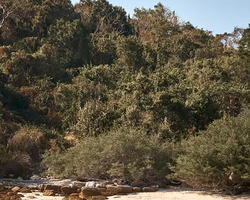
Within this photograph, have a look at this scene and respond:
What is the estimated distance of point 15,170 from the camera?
15.4 m

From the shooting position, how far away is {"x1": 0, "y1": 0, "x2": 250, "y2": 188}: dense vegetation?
12594 millimetres

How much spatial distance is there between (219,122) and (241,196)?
2.89 metres

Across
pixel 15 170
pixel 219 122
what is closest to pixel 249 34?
pixel 219 122

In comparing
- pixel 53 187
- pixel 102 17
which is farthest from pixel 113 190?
pixel 102 17

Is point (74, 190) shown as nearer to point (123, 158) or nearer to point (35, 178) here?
point (123, 158)

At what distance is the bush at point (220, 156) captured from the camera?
1032cm

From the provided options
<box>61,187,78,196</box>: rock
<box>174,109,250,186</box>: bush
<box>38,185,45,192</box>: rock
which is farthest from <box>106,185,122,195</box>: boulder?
<box>38,185,45,192</box>: rock

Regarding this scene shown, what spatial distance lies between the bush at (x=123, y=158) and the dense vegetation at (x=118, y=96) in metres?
0.04

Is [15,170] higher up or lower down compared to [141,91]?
lower down

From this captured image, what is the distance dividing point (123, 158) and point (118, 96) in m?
9.72

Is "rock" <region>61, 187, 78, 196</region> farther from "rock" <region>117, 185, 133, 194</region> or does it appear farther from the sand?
"rock" <region>117, 185, 133, 194</region>

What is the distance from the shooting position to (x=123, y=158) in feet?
43.0

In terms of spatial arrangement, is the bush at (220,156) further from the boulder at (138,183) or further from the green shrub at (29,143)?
the green shrub at (29,143)

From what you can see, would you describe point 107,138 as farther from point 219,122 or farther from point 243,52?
point 243,52
